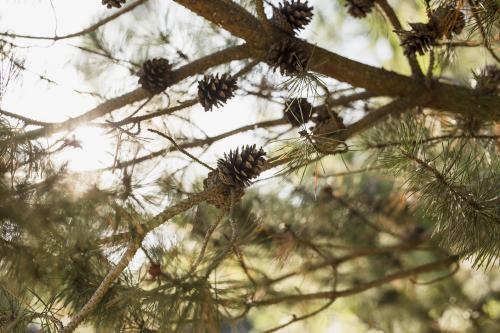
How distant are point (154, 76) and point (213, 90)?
18 cm

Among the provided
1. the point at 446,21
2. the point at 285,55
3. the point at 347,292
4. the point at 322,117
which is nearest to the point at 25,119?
the point at 285,55

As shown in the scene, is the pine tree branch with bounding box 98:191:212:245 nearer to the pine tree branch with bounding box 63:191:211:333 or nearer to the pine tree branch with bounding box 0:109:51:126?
the pine tree branch with bounding box 63:191:211:333

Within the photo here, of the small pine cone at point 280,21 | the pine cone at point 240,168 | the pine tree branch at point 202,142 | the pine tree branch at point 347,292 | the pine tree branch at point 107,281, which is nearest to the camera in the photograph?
the pine tree branch at point 107,281

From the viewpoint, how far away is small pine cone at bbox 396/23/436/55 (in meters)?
1.44

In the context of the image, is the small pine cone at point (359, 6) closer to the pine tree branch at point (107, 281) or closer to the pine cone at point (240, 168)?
the pine cone at point (240, 168)

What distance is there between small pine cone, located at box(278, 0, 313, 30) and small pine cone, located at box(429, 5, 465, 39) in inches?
11.3

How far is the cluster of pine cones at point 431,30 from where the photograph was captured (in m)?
1.40

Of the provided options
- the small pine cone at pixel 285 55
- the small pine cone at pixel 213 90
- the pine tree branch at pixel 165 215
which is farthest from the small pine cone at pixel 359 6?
the pine tree branch at pixel 165 215

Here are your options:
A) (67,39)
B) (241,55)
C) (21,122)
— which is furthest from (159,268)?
(67,39)

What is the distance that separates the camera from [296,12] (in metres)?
1.44

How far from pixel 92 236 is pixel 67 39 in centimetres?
62

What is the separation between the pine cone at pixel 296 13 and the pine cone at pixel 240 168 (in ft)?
1.29

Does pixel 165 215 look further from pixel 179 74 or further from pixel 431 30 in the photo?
pixel 431 30

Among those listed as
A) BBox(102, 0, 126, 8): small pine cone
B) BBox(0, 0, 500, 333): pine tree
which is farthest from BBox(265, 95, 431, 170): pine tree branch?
BBox(102, 0, 126, 8): small pine cone
